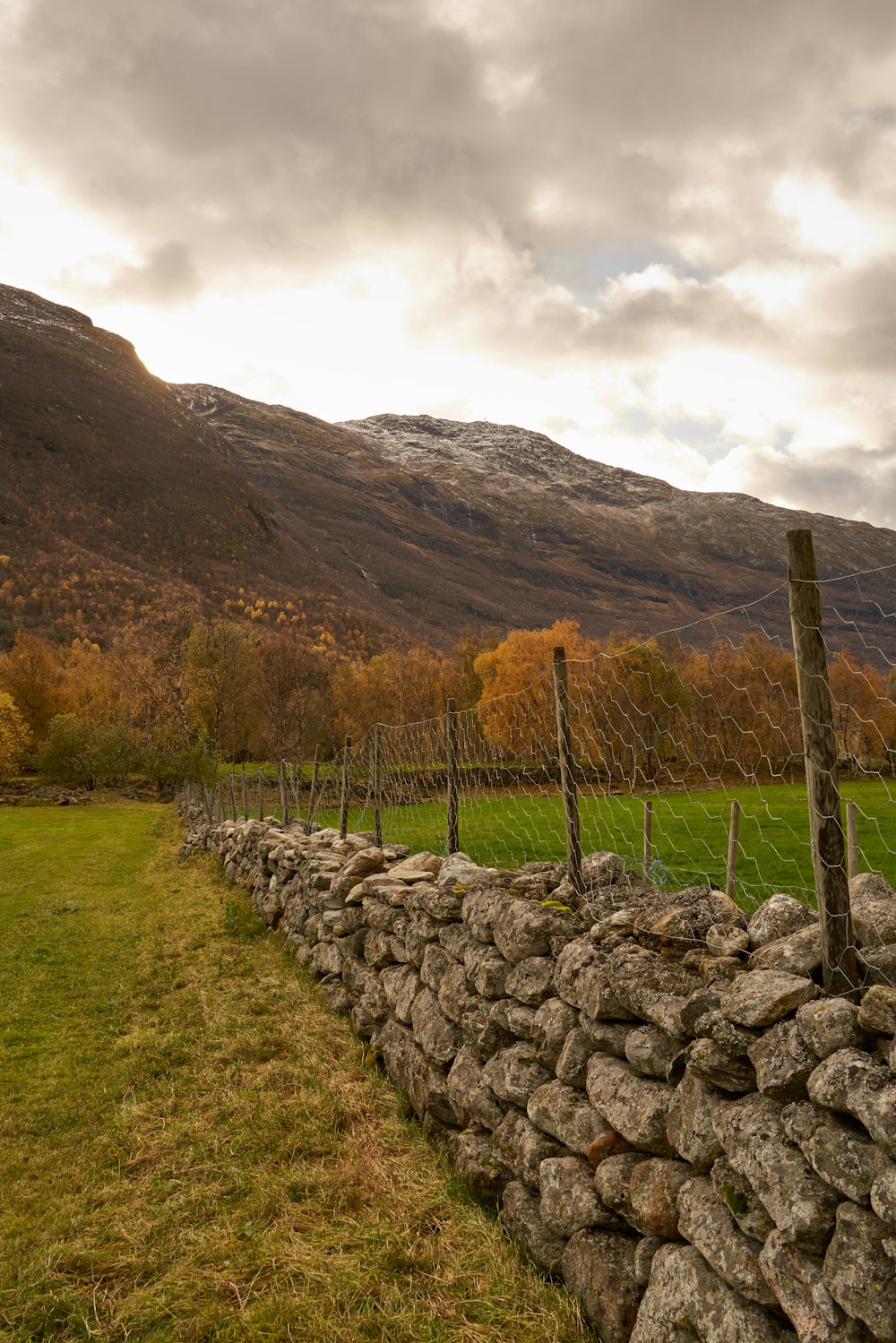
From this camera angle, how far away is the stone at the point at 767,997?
3535 millimetres

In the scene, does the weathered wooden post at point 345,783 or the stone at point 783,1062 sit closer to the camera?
the stone at point 783,1062

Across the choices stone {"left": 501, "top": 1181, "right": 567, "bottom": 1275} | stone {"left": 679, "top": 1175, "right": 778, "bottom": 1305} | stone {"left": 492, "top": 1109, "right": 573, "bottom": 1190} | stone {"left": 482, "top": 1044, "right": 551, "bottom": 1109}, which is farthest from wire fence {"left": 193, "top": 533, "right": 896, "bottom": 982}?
stone {"left": 501, "top": 1181, "right": 567, "bottom": 1275}

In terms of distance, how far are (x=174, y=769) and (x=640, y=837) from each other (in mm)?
29317

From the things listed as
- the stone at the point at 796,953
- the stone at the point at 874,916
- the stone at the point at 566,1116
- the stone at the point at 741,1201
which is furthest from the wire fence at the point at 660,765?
the stone at the point at 566,1116

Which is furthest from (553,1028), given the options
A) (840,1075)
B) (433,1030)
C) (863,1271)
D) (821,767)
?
(821,767)

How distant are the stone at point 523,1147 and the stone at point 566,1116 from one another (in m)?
0.07

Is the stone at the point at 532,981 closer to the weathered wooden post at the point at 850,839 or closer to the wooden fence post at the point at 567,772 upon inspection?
the wooden fence post at the point at 567,772

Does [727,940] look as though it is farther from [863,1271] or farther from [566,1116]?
[863,1271]

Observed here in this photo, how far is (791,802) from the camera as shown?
86.5 ft

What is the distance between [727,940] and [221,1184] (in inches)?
176

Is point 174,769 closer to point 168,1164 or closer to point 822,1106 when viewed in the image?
point 168,1164

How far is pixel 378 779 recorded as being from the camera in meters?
11.4

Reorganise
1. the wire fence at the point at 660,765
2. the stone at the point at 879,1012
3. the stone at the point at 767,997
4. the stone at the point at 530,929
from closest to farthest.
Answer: the stone at the point at 879,1012, the stone at the point at 767,997, the wire fence at the point at 660,765, the stone at the point at 530,929

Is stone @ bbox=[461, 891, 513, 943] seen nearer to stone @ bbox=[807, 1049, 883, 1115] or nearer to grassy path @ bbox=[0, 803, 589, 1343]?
grassy path @ bbox=[0, 803, 589, 1343]
